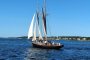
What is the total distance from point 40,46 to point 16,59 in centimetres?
4527

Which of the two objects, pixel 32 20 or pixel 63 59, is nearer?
pixel 63 59

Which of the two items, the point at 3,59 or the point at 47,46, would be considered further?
the point at 47,46

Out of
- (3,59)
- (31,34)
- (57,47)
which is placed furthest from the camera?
(31,34)

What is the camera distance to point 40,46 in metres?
112

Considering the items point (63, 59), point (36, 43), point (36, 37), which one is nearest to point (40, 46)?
point (36, 43)

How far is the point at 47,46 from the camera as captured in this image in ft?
359

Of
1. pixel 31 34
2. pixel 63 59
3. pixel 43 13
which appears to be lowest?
pixel 63 59

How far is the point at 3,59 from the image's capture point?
66.1 meters

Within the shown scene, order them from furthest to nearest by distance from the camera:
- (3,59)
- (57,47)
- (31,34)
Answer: (31,34), (57,47), (3,59)

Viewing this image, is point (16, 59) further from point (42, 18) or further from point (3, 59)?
point (42, 18)

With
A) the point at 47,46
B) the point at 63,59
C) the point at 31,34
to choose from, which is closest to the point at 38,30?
the point at 31,34

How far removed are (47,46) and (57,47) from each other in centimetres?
341

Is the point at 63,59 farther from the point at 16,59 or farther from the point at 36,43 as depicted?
the point at 36,43

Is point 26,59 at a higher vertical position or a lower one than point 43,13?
lower
